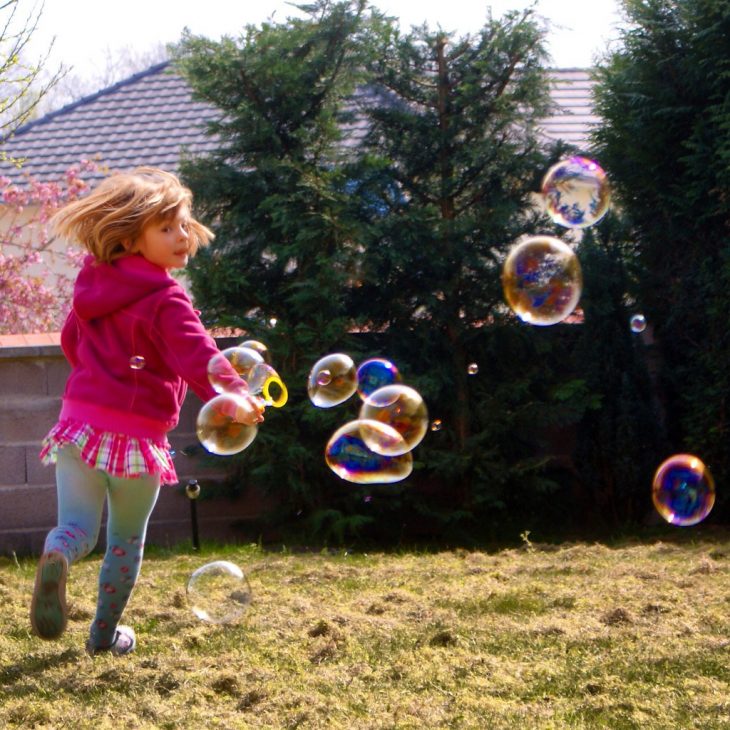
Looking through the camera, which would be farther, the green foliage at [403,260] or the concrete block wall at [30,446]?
the concrete block wall at [30,446]

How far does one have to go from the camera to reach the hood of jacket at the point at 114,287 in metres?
3.38

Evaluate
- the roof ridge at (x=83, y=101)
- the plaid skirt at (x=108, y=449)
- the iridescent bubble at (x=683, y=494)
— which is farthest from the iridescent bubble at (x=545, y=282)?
the roof ridge at (x=83, y=101)

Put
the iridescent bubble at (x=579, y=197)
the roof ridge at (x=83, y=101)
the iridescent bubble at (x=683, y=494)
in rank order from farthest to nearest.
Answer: the roof ridge at (x=83, y=101)
the iridescent bubble at (x=579, y=197)
the iridescent bubble at (x=683, y=494)

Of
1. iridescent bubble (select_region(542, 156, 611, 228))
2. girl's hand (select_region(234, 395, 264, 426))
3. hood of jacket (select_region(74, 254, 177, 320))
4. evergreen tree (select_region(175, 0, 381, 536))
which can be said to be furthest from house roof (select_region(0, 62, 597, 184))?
girl's hand (select_region(234, 395, 264, 426))

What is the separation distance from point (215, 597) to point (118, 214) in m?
1.32

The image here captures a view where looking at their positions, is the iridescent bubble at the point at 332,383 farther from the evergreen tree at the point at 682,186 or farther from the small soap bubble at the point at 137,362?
the evergreen tree at the point at 682,186

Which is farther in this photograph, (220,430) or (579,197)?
(579,197)

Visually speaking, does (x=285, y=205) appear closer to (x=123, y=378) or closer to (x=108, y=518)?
(x=123, y=378)

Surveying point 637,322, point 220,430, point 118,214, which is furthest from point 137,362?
point 637,322

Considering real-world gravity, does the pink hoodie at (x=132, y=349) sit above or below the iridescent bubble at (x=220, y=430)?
above

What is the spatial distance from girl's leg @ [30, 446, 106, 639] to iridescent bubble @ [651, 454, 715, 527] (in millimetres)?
2638

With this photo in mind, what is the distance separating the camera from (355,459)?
15.1 ft

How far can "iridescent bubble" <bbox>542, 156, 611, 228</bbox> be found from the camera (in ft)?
16.9

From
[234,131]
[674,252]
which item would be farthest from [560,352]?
[234,131]
